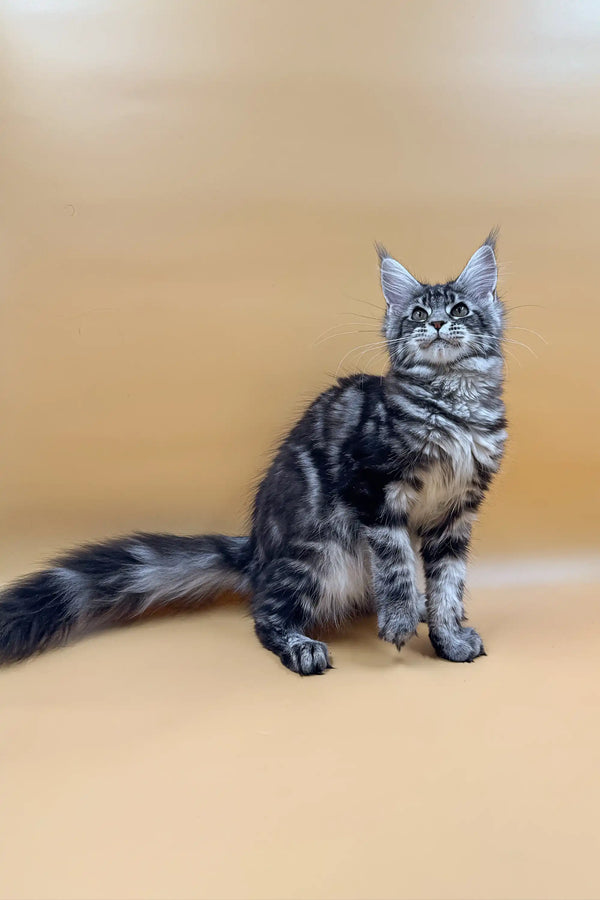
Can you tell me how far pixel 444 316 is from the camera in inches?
69.7

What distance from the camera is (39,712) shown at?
1531 millimetres

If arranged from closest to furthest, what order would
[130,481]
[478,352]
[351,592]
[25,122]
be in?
[478,352] < [351,592] < [25,122] < [130,481]

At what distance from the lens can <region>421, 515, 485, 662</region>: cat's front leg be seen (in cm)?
179

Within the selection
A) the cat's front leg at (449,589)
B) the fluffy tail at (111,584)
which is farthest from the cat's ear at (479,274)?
the fluffy tail at (111,584)

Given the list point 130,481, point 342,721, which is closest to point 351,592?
point 342,721

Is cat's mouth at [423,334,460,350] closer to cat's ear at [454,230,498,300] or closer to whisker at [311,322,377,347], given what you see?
cat's ear at [454,230,498,300]

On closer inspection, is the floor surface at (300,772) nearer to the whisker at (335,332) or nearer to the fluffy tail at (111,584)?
the fluffy tail at (111,584)

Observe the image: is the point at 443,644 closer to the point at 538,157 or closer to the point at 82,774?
the point at 82,774

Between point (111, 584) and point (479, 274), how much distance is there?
1.18 m

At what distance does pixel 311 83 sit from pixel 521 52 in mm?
619

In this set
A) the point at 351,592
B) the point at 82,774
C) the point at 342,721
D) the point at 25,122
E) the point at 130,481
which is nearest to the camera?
the point at 82,774

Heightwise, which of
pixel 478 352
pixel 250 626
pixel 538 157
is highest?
pixel 538 157

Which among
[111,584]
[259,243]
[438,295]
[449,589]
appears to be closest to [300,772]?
[449,589]

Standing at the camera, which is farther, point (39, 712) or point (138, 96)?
point (138, 96)
